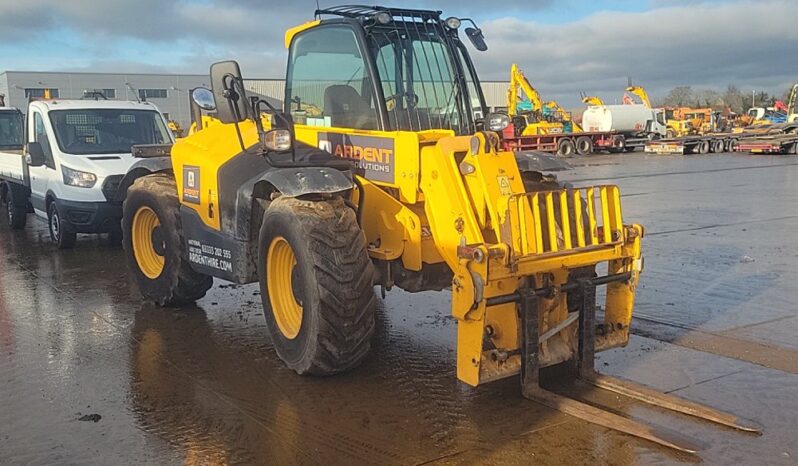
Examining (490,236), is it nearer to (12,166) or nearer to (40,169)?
(40,169)

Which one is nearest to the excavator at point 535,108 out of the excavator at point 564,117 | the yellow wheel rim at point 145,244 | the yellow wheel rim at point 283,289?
the excavator at point 564,117

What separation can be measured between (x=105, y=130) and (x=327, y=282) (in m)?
7.88

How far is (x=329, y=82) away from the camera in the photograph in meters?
5.88

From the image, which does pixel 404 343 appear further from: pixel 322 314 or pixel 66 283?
pixel 66 283

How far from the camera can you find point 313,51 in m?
6.02

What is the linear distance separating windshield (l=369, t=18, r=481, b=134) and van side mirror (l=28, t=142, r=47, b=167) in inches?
293

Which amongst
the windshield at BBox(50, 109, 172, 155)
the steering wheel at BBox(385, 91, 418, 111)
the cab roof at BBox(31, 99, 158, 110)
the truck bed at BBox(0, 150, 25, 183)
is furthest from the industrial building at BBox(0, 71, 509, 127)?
the steering wheel at BBox(385, 91, 418, 111)

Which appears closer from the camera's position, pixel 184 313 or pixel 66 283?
pixel 184 313

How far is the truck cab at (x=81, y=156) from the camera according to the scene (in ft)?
34.2

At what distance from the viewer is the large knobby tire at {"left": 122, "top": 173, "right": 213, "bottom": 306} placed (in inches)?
279

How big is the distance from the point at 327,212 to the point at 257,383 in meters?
1.32

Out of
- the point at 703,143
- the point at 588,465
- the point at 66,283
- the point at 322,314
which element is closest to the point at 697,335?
the point at 588,465

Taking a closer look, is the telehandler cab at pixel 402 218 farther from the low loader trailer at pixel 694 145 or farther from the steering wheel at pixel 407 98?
the low loader trailer at pixel 694 145

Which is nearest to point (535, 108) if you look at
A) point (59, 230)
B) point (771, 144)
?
point (771, 144)
